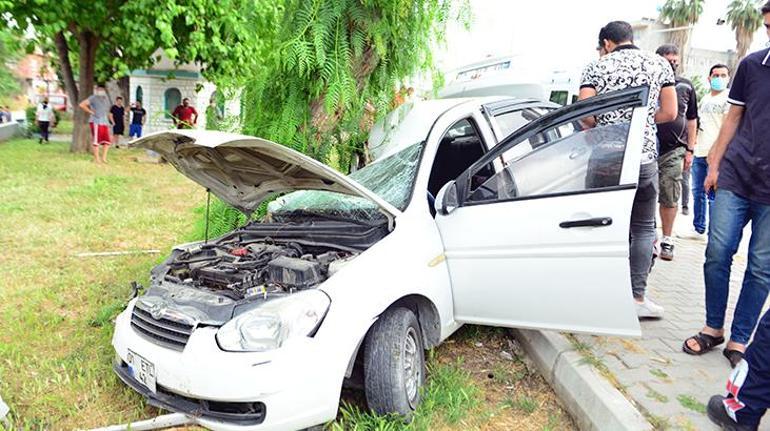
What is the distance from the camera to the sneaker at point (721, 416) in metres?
2.32

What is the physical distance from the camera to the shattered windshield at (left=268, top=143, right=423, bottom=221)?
3.17m

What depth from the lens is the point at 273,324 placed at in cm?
232

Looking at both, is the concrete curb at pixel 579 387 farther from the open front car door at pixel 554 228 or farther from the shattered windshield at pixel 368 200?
the shattered windshield at pixel 368 200

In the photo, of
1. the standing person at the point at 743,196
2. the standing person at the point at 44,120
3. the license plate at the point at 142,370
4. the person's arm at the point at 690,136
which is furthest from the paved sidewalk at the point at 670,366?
the standing person at the point at 44,120

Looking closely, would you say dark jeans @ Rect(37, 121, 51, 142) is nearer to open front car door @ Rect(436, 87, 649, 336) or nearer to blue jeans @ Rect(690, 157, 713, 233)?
open front car door @ Rect(436, 87, 649, 336)

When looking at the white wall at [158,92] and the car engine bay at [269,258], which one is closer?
the car engine bay at [269,258]

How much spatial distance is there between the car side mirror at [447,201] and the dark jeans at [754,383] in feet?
5.05

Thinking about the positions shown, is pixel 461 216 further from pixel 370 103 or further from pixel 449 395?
pixel 370 103

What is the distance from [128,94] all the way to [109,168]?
10.2 metres

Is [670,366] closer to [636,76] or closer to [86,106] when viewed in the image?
[636,76]

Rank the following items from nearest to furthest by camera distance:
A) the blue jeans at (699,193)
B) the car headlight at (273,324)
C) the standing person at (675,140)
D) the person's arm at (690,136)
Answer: the car headlight at (273,324)
the standing person at (675,140)
the person's arm at (690,136)
the blue jeans at (699,193)

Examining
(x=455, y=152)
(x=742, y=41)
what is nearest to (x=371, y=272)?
(x=455, y=152)

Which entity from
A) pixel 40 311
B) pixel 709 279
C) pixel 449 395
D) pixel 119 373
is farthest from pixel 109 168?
pixel 709 279

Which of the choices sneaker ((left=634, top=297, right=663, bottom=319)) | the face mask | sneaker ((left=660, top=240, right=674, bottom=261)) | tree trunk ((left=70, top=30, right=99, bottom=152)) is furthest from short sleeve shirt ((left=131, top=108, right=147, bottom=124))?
sneaker ((left=634, top=297, right=663, bottom=319))
